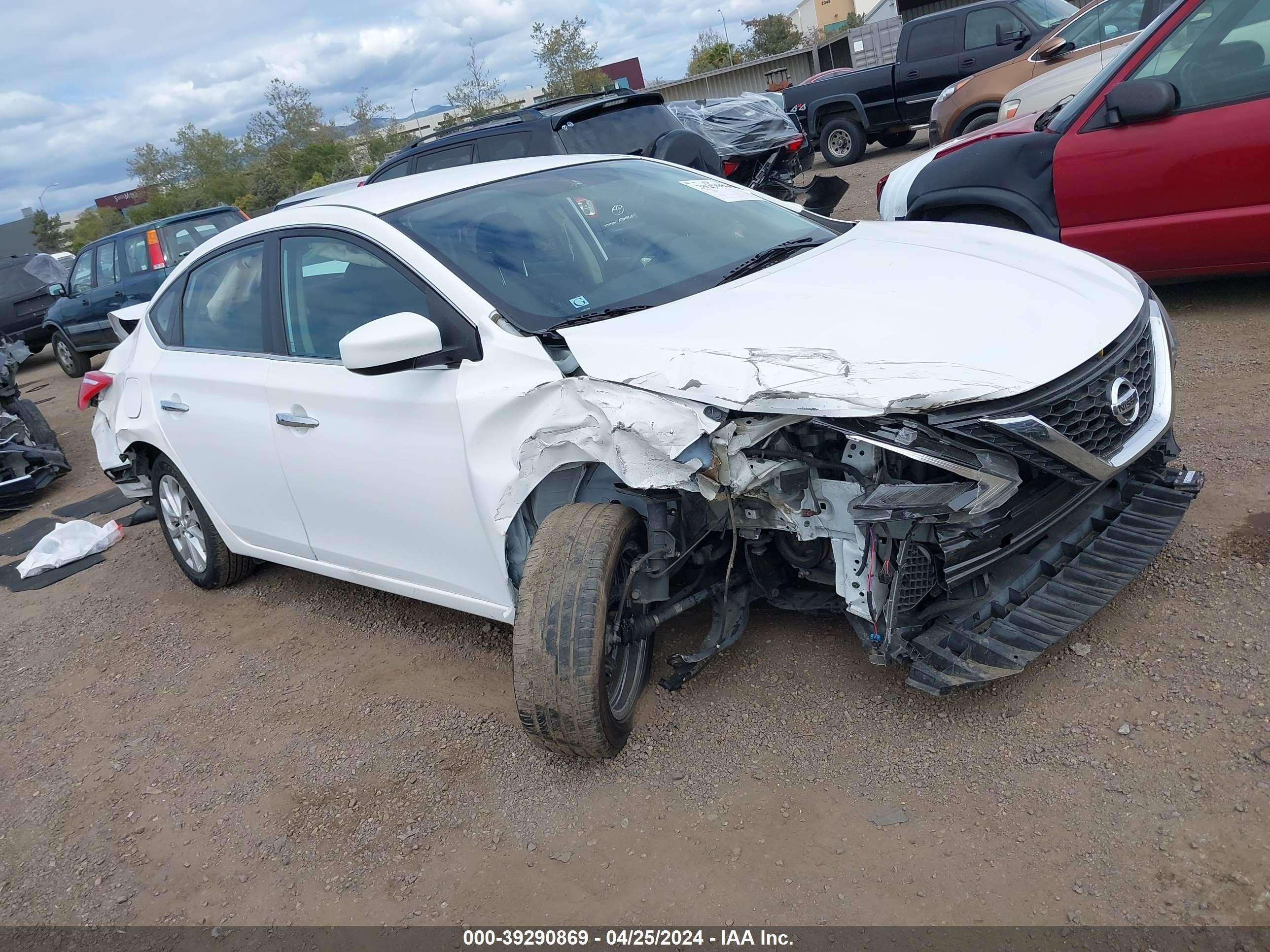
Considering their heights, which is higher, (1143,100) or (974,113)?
(1143,100)

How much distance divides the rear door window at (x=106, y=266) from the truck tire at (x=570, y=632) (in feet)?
37.3

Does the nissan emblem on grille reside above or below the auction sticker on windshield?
below

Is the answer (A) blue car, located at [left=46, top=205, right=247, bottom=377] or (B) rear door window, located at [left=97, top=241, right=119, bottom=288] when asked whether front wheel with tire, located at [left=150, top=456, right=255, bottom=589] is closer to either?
(A) blue car, located at [left=46, top=205, right=247, bottom=377]

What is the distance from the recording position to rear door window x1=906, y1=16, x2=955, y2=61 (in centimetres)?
1348

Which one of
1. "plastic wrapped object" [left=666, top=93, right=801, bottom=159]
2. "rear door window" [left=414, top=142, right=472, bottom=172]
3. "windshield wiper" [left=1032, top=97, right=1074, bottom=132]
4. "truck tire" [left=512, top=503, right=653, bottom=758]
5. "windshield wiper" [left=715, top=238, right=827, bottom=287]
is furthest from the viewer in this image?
"plastic wrapped object" [left=666, top=93, right=801, bottom=159]

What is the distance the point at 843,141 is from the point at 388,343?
13.7 meters

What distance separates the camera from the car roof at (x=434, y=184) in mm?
3582

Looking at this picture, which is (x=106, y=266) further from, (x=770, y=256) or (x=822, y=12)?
(x=822, y=12)

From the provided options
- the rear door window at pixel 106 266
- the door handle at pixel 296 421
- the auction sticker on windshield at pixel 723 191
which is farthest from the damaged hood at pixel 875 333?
the rear door window at pixel 106 266

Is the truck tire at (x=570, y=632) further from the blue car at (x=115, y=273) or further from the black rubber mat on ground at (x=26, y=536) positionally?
the blue car at (x=115, y=273)

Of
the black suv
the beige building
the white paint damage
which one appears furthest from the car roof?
the beige building

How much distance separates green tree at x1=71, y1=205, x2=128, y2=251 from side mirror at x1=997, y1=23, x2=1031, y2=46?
5780 centimetres

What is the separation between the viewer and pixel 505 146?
767cm

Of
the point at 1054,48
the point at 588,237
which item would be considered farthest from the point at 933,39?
the point at 588,237
